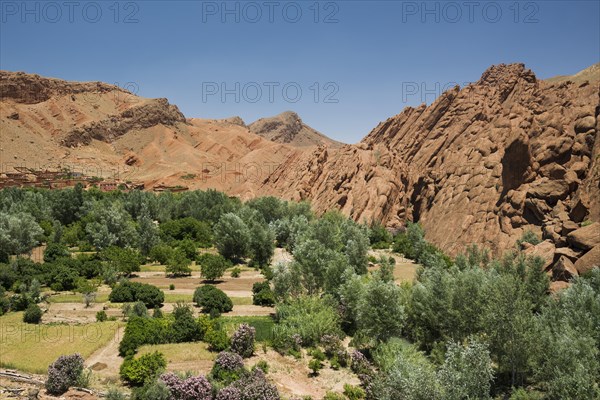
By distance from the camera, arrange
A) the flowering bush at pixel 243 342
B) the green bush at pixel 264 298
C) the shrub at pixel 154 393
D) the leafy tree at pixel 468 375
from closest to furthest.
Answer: the leafy tree at pixel 468 375
the shrub at pixel 154 393
the flowering bush at pixel 243 342
the green bush at pixel 264 298

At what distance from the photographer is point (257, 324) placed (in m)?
32.7

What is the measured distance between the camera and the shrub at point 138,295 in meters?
36.9

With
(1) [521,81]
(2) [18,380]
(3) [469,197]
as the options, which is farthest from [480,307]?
(1) [521,81]

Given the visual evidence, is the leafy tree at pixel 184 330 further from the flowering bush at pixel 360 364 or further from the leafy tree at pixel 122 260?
the leafy tree at pixel 122 260

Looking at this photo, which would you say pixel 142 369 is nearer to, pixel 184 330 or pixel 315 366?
pixel 184 330

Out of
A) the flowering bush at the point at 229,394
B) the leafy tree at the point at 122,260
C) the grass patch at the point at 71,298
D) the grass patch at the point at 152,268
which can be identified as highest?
the leafy tree at the point at 122,260

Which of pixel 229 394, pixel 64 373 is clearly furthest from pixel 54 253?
pixel 229 394

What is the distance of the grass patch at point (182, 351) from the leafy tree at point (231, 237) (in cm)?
2465

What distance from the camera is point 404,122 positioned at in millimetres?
101125

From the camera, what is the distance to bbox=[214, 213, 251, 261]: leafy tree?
5319 cm

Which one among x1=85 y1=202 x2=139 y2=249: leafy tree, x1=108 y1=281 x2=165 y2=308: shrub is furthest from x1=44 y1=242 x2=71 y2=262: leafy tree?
x1=108 y1=281 x2=165 y2=308: shrub

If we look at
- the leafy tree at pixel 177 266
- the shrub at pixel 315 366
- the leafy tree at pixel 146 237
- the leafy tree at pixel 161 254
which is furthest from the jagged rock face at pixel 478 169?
the leafy tree at pixel 177 266

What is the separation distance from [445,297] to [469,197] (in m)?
39.6

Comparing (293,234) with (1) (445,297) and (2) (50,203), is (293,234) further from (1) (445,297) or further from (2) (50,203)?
(2) (50,203)
